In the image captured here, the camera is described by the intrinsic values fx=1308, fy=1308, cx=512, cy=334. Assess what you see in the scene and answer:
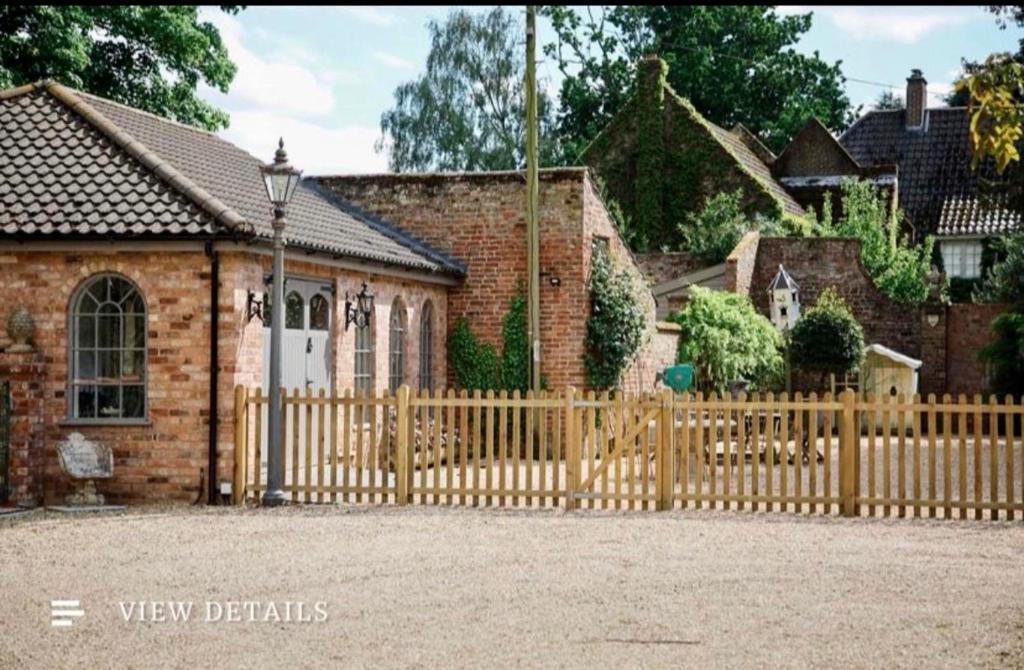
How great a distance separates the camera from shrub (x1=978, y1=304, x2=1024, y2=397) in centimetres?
2775

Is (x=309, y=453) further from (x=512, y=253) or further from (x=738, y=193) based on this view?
(x=738, y=193)

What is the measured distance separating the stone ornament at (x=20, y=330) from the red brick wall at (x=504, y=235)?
8.28m

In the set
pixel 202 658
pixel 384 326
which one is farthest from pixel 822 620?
pixel 384 326

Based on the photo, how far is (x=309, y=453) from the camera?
14.0 meters

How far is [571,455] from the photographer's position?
13672 mm

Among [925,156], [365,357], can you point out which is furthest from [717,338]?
[925,156]

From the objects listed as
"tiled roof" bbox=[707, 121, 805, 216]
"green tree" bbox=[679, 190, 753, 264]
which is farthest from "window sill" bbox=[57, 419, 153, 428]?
"tiled roof" bbox=[707, 121, 805, 216]

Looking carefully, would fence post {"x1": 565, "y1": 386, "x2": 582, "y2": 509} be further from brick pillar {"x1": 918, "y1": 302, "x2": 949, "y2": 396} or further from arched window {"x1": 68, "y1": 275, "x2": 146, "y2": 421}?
brick pillar {"x1": 918, "y1": 302, "x2": 949, "y2": 396}

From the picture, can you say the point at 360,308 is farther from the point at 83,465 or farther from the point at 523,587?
the point at 523,587

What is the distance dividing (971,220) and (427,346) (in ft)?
91.6

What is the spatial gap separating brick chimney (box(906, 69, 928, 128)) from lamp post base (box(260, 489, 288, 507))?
39001 millimetres

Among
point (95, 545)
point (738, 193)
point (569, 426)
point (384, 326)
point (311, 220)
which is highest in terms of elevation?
point (738, 193)

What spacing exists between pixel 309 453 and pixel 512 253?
7900 millimetres

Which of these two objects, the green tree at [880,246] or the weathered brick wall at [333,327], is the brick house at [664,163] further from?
the weathered brick wall at [333,327]
